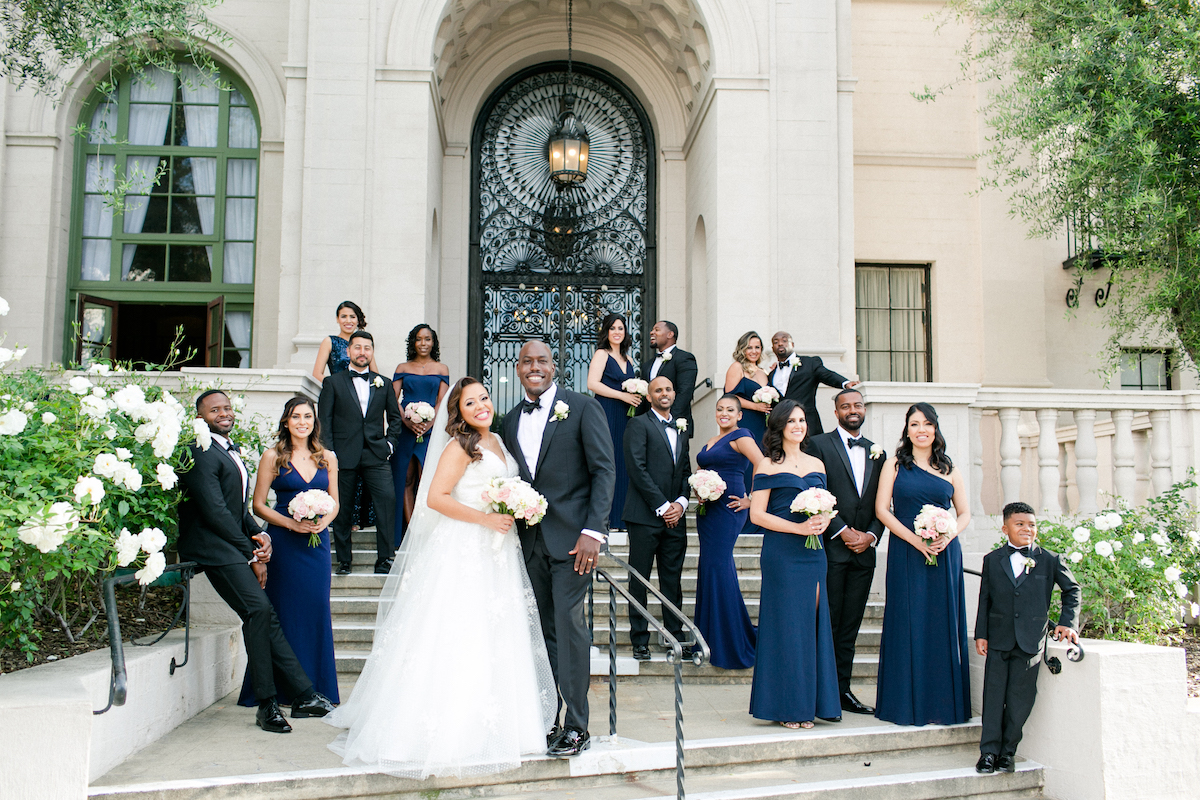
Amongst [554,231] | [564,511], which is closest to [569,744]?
[564,511]

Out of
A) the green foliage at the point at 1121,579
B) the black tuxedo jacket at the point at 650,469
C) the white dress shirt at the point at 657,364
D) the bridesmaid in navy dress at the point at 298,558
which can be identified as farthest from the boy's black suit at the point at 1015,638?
the bridesmaid in navy dress at the point at 298,558

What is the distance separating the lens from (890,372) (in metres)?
14.5

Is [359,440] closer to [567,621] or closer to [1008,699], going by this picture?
[567,621]

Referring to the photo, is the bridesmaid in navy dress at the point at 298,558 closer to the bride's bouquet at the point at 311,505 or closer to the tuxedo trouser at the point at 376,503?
the bride's bouquet at the point at 311,505

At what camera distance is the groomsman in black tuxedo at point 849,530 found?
6.67m

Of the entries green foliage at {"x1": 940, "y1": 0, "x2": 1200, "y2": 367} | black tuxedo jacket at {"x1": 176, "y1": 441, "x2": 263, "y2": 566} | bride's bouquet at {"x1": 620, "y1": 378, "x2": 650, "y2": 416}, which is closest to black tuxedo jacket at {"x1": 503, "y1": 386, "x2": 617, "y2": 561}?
black tuxedo jacket at {"x1": 176, "y1": 441, "x2": 263, "y2": 566}

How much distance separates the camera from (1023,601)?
226 inches

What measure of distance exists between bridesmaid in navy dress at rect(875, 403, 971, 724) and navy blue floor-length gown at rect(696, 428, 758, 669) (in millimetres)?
1317

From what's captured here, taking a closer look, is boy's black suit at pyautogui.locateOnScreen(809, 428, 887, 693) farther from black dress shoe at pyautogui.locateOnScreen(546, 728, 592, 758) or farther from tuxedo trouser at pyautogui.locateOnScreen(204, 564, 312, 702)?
tuxedo trouser at pyautogui.locateOnScreen(204, 564, 312, 702)

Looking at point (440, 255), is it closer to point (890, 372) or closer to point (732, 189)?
point (732, 189)

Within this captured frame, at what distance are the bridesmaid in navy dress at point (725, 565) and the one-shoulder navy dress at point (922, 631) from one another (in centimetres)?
131

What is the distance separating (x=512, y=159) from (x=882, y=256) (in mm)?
5714

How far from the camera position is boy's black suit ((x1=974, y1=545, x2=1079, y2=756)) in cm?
573

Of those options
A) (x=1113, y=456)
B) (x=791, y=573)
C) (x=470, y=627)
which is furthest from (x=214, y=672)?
(x=1113, y=456)
